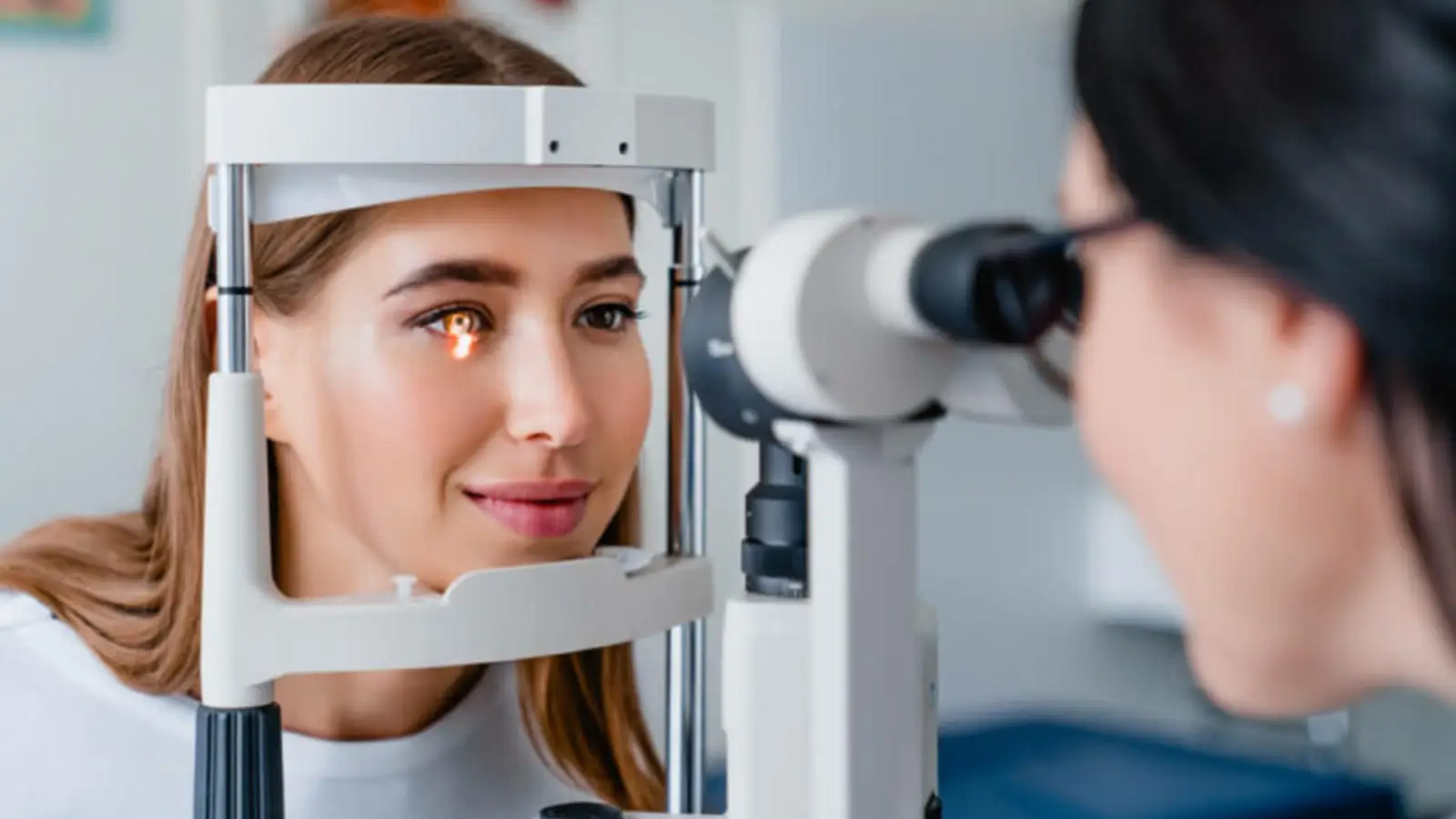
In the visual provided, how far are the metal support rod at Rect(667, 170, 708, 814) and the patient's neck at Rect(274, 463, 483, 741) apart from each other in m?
0.17

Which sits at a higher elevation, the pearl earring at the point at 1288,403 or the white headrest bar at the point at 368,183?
the white headrest bar at the point at 368,183

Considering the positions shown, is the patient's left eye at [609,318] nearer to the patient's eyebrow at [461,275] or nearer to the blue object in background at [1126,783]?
the patient's eyebrow at [461,275]

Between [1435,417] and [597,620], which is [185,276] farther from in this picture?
[1435,417]

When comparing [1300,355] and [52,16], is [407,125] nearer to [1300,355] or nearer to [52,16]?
[1300,355]

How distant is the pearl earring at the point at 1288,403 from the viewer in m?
0.52

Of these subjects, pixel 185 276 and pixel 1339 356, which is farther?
pixel 185 276

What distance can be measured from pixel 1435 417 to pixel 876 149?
195cm

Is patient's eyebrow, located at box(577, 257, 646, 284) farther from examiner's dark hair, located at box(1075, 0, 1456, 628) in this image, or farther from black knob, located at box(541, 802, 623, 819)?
examiner's dark hair, located at box(1075, 0, 1456, 628)

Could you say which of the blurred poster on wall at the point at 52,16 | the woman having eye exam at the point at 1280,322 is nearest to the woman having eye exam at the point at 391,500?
the woman having eye exam at the point at 1280,322

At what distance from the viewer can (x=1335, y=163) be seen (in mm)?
483

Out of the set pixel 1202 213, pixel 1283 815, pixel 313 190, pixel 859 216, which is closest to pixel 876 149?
pixel 1283 815

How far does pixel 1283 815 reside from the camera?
204 cm

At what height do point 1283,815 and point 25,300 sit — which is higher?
point 25,300

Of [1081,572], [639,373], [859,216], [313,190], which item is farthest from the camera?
[1081,572]
